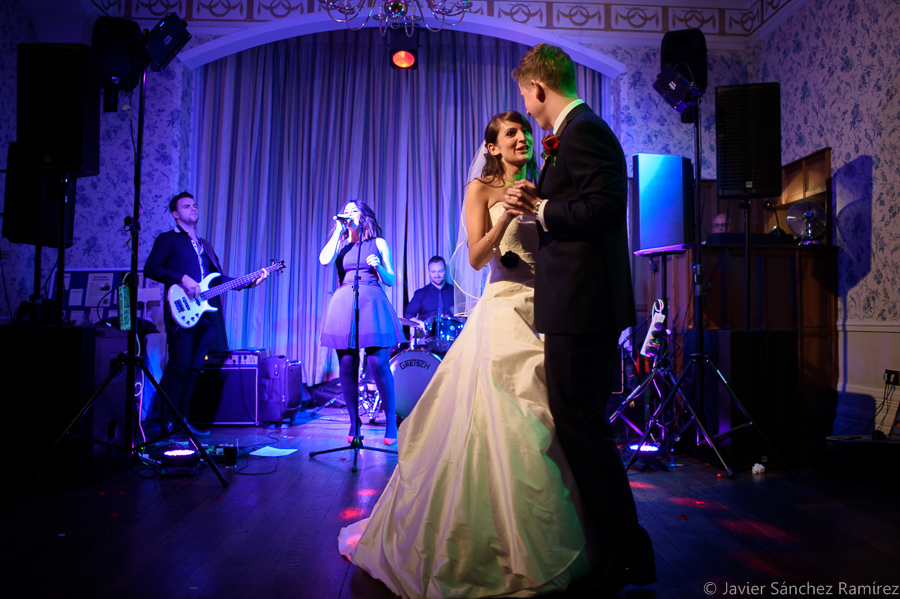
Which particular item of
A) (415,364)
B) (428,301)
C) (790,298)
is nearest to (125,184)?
(428,301)

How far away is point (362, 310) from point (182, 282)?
4.93 ft

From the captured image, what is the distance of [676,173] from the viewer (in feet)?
12.6

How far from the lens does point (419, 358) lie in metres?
4.59

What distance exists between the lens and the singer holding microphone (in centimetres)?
388

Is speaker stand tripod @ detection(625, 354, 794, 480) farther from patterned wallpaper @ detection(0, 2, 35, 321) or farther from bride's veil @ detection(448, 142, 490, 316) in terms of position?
patterned wallpaper @ detection(0, 2, 35, 321)

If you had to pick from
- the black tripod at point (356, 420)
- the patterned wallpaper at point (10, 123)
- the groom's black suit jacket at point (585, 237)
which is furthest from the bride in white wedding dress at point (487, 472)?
the patterned wallpaper at point (10, 123)

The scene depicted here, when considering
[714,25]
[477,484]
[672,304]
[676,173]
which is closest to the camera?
[477,484]

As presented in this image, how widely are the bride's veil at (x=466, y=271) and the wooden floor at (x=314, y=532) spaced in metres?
1.06

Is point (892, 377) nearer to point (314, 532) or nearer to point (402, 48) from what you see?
point (314, 532)

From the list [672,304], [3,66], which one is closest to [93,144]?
[3,66]

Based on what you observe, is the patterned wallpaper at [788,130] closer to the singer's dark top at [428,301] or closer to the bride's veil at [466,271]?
the singer's dark top at [428,301]

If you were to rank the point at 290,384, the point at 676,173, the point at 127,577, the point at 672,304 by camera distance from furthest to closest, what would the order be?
the point at 290,384, the point at 672,304, the point at 676,173, the point at 127,577

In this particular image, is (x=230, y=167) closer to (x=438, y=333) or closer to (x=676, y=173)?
(x=438, y=333)

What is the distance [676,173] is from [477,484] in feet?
9.98
